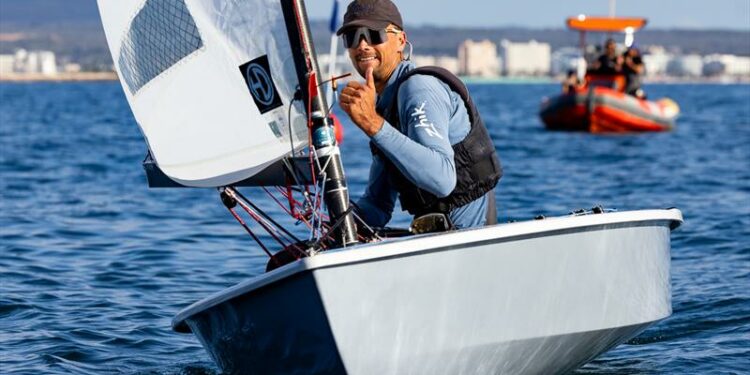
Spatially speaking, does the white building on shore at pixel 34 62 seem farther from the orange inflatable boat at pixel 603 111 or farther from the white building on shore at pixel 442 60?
the orange inflatable boat at pixel 603 111

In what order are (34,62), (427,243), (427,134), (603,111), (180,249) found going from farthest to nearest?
(34,62) < (603,111) < (180,249) < (427,134) < (427,243)

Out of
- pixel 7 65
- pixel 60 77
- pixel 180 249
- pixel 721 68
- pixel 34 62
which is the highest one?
pixel 180 249

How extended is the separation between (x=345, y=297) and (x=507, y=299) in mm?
721

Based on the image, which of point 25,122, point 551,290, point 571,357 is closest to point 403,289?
point 551,290

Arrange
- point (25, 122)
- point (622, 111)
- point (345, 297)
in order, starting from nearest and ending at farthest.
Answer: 1. point (345, 297)
2. point (622, 111)
3. point (25, 122)

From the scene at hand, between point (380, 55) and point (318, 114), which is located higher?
point (380, 55)

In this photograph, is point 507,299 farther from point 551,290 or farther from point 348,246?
point 348,246

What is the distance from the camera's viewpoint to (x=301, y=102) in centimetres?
535

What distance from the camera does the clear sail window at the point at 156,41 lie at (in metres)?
5.67

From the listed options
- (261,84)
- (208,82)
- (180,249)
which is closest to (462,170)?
(261,84)

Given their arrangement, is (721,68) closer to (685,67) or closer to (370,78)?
(685,67)

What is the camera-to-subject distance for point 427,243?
186 inches

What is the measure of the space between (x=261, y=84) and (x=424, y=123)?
0.80 meters

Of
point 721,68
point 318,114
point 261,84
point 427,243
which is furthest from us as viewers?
point 721,68
